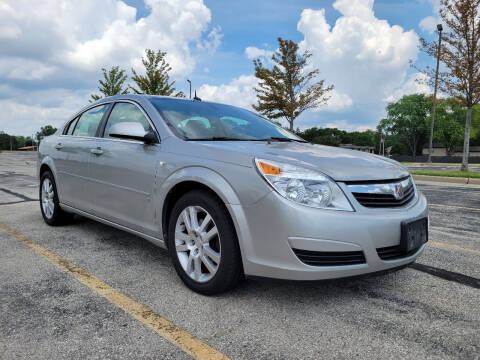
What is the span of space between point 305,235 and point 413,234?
2.61ft

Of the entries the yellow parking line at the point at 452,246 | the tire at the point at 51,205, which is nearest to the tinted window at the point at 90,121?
the tire at the point at 51,205

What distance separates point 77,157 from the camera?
394cm

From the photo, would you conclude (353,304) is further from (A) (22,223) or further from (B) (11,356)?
(A) (22,223)

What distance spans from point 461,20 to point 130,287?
17.0 meters

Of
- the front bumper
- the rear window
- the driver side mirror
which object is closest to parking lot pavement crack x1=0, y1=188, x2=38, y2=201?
the rear window

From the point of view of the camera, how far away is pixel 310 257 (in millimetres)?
2156

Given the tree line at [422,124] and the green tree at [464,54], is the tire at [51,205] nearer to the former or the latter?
the green tree at [464,54]

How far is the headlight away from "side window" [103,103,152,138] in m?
1.40

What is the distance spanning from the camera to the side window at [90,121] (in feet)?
12.8

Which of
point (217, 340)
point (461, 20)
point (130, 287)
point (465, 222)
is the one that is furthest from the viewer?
point (461, 20)

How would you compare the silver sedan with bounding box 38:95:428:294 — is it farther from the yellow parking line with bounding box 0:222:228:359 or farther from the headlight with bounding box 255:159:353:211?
the yellow parking line with bounding box 0:222:228:359

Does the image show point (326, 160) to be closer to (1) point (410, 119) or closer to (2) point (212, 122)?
(2) point (212, 122)

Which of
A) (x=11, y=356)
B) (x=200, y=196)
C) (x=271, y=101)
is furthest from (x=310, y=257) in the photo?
(x=271, y=101)

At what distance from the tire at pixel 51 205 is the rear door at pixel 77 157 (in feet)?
0.68
